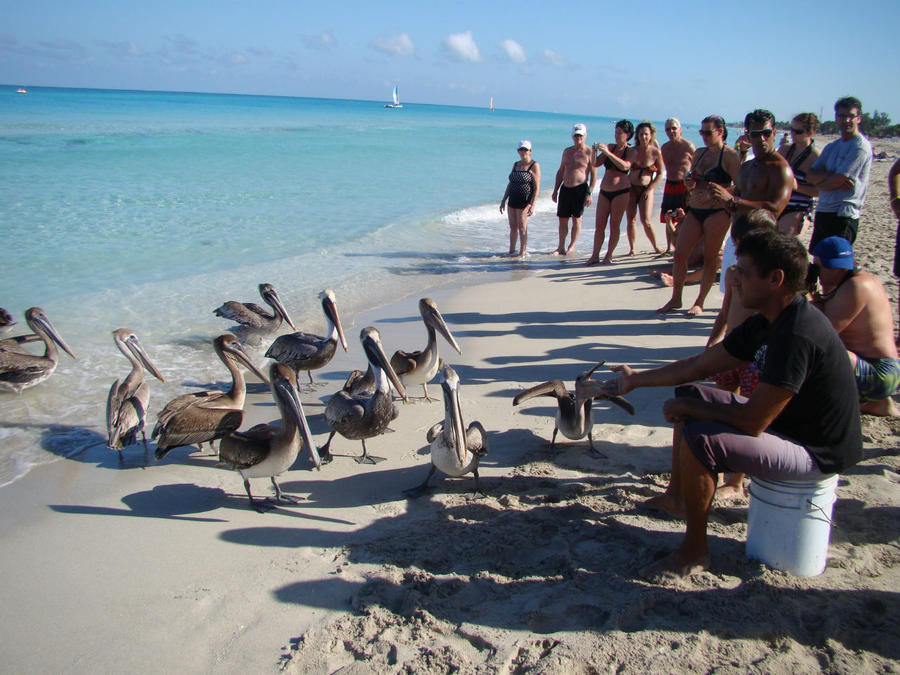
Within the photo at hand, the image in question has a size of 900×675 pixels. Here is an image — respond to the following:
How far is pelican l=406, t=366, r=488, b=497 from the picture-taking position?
12.5 feet

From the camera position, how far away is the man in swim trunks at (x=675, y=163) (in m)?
8.82

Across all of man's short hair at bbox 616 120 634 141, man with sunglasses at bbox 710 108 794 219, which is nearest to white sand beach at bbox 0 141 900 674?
man with sunglasses at bbox 710 108 794 219

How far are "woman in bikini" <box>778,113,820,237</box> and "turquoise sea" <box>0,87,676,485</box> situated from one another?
453cm

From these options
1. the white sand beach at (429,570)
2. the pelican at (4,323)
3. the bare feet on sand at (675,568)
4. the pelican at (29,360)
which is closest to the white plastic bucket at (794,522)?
the white sand beach at (429,570)

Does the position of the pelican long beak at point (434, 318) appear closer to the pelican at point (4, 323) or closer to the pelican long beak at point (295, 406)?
the pelican long beak at point (295, 406)

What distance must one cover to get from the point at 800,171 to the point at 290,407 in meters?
5.43

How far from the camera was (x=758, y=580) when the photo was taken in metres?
2.80

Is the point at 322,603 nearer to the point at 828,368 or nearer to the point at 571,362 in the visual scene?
the point at 828,368

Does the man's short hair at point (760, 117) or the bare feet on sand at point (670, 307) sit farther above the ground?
the man's short hair at point (760, 117)

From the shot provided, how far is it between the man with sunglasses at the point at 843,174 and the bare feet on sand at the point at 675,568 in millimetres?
3896

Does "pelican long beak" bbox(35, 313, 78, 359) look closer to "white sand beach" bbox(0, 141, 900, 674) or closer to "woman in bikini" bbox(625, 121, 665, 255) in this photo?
"white sand beach" bbox(0, 141, 900, 674)

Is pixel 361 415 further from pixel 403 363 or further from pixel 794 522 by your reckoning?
pixel 794 522

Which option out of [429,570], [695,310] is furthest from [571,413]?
[695,310]

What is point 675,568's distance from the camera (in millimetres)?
2891
